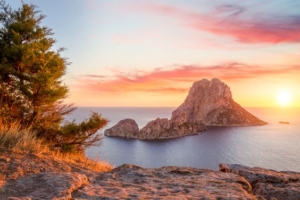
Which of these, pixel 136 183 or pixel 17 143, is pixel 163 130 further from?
Result: pixel 136 183

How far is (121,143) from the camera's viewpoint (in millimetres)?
119250

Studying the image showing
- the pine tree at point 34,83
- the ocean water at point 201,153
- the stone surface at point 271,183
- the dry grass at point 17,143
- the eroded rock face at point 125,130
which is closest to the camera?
the stone surface at point 271,183

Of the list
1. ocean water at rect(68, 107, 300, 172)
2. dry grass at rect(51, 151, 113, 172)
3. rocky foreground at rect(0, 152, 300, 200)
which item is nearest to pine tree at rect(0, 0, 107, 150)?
dry grass at rect(51, 151, 113, 172)

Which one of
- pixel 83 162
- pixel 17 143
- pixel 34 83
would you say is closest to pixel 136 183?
pixel 17 143

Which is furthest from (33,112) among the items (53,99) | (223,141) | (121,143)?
(223,141)

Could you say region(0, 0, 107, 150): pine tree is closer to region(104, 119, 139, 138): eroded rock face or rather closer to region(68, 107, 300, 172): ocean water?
region(68, 107, 300, 172): ocean water

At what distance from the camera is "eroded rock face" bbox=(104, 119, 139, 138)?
137100 mm

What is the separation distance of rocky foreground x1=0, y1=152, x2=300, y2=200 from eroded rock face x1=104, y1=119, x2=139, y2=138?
131 metres

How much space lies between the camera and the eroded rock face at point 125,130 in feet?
450

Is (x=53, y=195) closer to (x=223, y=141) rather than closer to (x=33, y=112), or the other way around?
(x=33, y=112)

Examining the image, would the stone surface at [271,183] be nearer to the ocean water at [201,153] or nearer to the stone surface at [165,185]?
the stone surface at [165,185]

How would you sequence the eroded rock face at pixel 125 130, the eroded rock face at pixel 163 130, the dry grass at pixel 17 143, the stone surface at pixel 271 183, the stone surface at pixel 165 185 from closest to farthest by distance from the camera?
the stone surface at pixel 165 185, the stone surface at pixel 271 183, the dry grass at pixel 17 143, the eroded rock face at pixel 163 130, the eroded rock face at pixel 125 130

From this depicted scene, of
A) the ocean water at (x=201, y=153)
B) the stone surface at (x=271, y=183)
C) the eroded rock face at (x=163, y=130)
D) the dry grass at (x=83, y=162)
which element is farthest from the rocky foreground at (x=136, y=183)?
the eroded rock face at (x=163, y=130)

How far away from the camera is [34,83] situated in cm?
1548
